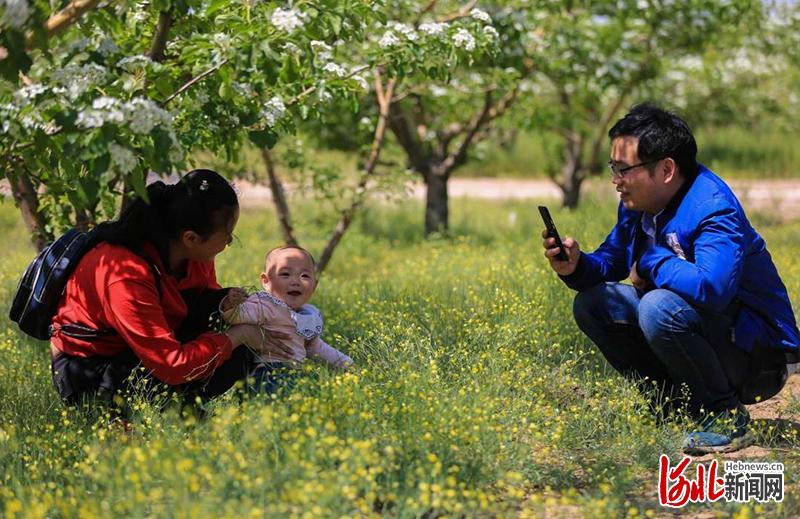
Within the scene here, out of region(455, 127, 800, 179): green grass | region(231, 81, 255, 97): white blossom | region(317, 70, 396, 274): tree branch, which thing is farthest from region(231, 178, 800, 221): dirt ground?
region(231, 81, 255, 97): white blossom

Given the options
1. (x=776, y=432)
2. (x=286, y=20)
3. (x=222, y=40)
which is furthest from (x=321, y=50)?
(x=776, y=432)

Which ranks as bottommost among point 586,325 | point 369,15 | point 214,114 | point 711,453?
point 711,453

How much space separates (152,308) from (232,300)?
1.22 feet

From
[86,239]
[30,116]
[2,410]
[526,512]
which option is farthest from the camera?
[2,410]

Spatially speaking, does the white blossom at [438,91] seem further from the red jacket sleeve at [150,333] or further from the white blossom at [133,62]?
the red jacket sleeve at [150,333]

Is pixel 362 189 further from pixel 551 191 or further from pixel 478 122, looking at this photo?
pixel 551 191

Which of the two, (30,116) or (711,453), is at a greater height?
(30,116)

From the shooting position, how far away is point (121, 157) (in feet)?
10.9

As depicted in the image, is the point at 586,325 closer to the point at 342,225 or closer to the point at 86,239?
the point at 86,239

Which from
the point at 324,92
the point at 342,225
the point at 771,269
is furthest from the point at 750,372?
the point at 342,225

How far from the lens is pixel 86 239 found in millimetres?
4078

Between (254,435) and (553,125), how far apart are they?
7964mm

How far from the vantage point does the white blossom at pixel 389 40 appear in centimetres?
497

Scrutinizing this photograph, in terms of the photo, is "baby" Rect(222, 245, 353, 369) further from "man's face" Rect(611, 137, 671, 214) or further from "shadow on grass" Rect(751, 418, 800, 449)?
"shadow on grass" Rect(751, 418, 800, 449)
